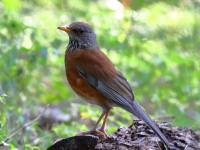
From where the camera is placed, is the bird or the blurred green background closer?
the bird

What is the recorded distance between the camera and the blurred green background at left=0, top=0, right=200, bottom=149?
7.76 metres

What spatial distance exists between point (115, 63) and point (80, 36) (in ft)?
8.20

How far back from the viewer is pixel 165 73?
30.5 ft

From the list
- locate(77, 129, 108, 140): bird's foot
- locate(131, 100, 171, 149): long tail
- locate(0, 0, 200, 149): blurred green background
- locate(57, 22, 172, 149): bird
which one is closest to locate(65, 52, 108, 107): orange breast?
locate(57, 22, 172, 149): bird

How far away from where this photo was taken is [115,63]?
9.77m

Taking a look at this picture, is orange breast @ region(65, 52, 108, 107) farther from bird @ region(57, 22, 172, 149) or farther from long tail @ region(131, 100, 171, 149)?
long tail @ region(131, 100, 171, 149)

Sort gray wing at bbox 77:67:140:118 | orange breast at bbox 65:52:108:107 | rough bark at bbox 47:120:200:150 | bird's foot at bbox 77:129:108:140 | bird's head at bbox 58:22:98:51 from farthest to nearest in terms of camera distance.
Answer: bird's head at bbox 58:22:98:51
orange breast at bbox 65:52:108:107
gray wing at bbox 77:67:140:118
bird's foot at bbox 77:129:108:140
rough bark at bbox 47:120:200:150

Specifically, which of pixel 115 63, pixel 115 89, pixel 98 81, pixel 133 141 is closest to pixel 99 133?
pixel 133 141

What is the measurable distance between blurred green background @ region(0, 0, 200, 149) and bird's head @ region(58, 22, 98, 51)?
0.52m

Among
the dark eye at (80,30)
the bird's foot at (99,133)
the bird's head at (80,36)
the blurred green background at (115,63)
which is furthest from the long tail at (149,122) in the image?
the dark eye at (80,30)

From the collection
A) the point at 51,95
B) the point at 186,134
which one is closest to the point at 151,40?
the point at 51,95

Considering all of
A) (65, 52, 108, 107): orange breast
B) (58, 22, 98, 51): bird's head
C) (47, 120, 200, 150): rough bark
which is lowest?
(47, 120, 200, 150): rough bark

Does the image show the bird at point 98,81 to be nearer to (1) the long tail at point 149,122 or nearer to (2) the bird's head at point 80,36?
(1) the long tail at point 149,122

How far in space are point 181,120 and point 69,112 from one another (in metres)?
2.41
